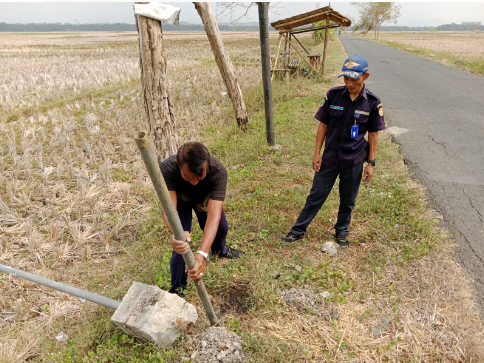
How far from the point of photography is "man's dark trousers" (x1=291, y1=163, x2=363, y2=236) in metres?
3.26

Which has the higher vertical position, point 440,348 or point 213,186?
point 213,186

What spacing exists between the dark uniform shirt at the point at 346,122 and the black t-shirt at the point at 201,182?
50.5 inches

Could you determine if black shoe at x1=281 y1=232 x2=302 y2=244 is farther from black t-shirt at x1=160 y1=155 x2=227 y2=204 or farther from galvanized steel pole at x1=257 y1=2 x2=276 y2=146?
galvanized steel pole at x1=257 y1=2 x2=276 y2=146

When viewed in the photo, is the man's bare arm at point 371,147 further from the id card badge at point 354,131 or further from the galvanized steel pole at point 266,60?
the galvanized steel pole at point 266,60

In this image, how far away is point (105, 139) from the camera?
6645mm

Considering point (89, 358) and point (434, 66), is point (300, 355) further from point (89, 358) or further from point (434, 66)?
point (434, 66)

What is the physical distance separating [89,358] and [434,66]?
1794cm

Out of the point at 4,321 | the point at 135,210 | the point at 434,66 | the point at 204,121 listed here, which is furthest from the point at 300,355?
the point at 434,66

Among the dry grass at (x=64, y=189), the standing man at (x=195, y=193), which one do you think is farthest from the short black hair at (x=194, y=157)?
the dry grass at (x=64, y=189)

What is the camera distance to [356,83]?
2832 millimetres

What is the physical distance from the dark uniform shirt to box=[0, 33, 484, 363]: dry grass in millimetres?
1020

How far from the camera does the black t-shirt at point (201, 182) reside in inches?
98.7

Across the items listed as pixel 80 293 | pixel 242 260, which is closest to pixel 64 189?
pixel 80 293

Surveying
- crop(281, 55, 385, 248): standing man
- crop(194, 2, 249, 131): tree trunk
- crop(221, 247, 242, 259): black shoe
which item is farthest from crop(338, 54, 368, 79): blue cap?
crop(194, 2, 249, 131): tree trunk
